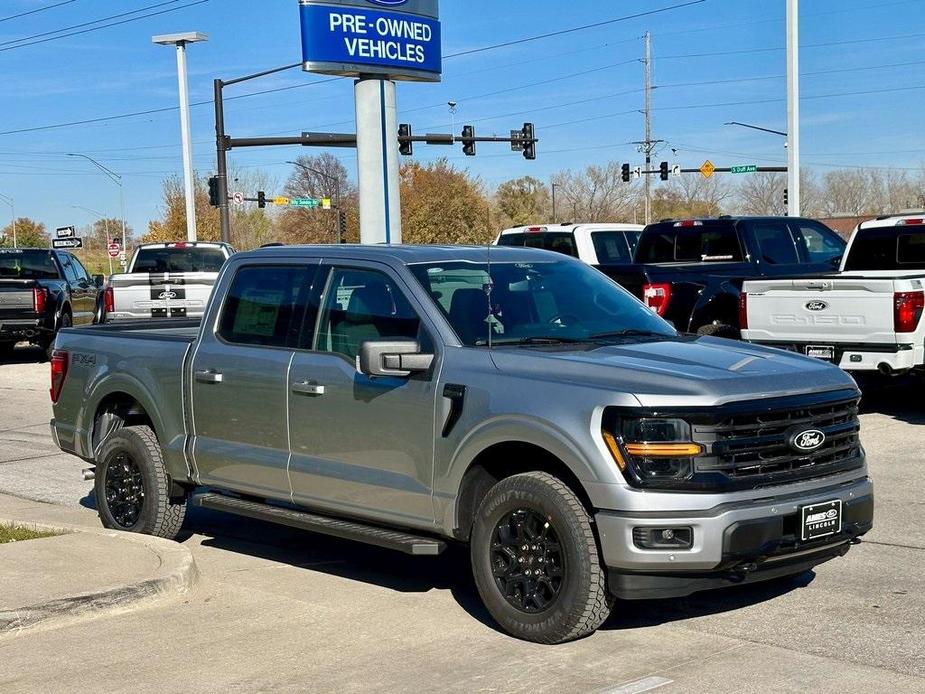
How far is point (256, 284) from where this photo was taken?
7727 mm

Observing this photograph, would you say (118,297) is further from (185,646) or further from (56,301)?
(185,646)

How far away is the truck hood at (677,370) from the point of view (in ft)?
18.5

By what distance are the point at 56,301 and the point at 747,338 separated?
45.8 ft

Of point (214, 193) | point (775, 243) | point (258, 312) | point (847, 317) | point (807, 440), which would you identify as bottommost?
point (807, 440)

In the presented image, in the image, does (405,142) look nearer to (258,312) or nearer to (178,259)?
(178,259)

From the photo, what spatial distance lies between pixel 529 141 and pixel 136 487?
38.8m

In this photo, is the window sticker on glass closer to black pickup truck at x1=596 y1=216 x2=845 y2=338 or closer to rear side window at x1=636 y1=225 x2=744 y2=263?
black pickup truck at x1=596 y1=216 x2=845 y2=338

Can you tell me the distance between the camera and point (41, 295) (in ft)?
73.2

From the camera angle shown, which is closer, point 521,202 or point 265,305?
point 265,305

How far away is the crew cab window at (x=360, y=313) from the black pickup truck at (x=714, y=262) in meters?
8.52

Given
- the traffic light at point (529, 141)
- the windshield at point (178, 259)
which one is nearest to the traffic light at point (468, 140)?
the traffic light at point (529, 141)

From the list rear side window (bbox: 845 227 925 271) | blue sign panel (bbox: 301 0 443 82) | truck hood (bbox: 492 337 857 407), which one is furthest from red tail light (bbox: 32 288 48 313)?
truck hood (bbox: 492 337 857 407)

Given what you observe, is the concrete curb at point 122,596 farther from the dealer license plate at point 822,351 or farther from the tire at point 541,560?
the dealer license plate at point 822,351

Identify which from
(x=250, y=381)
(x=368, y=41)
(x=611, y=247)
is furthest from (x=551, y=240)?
(x=250, y=381)
